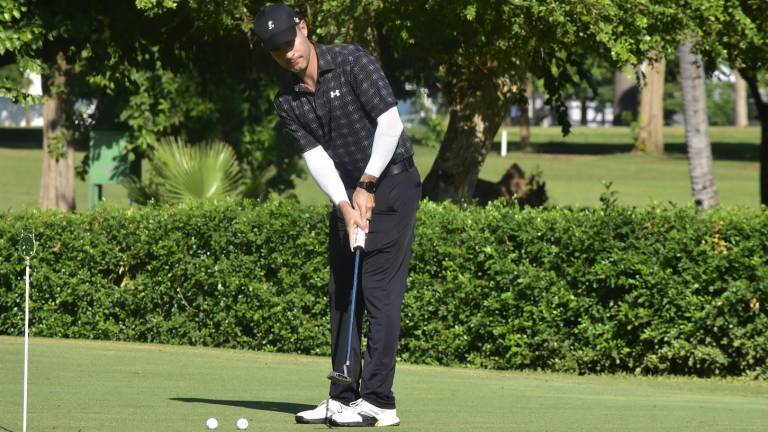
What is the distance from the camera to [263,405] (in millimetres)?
7215

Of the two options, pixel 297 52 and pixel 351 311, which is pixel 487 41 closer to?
pixel 351 311

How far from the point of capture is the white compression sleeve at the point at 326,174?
20.4 feet

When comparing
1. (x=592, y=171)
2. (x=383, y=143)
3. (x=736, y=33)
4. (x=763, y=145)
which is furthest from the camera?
(x=592, y=171)

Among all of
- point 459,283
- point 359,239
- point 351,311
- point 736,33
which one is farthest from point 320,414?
point 736,33

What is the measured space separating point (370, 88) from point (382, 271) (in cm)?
83

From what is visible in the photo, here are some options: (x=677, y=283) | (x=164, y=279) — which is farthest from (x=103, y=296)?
(x=677, y=283)

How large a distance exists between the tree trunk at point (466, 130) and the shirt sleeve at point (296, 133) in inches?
400

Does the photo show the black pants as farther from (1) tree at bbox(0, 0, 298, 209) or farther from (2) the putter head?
(1) tree at bbox(0, 0, 298, 209)

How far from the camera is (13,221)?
12133 millimetres

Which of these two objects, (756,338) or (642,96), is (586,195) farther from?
(756,338)

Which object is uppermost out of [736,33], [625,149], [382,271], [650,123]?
[650,123]

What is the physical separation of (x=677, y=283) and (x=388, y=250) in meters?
4.54

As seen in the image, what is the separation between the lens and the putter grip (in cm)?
617

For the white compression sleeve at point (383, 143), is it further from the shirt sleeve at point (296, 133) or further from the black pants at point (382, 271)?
the shirt sleeve at point (296, 133)
